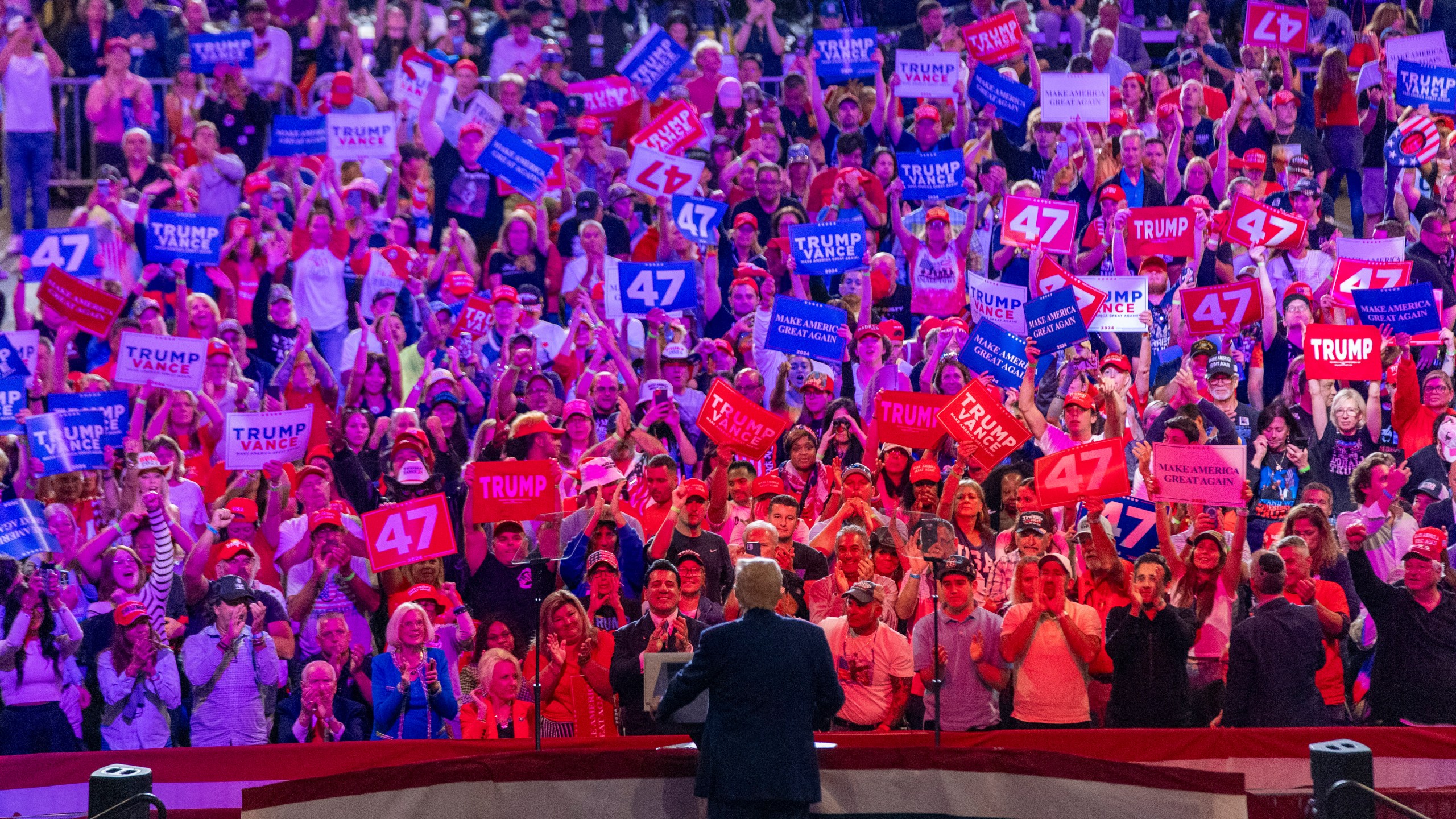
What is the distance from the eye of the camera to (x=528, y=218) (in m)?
14.0

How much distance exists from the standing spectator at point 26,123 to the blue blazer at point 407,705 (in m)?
8.06

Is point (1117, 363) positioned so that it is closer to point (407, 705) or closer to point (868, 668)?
point (868, 668)

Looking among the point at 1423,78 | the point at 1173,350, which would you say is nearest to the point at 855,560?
the point at 1173,350

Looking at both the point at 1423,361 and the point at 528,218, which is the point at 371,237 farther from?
the point at 1423,361

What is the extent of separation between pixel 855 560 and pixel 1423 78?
28.5 feet

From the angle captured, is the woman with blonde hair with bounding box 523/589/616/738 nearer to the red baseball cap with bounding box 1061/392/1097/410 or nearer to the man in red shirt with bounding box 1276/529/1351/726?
the man in red shirt with bounding box 1276/529/1351/726

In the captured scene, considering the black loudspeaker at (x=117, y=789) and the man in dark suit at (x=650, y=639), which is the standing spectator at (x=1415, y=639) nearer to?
the man in dark suit at (x=650, y=639)

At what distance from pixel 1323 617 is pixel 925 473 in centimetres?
250

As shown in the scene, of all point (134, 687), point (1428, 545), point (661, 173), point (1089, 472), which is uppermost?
point (661, 173)

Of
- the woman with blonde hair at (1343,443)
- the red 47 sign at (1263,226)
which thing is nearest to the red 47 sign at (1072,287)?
the red 47 sign at (1263,226)

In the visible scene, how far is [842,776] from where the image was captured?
24.8ft

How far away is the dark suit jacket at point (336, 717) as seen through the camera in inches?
353

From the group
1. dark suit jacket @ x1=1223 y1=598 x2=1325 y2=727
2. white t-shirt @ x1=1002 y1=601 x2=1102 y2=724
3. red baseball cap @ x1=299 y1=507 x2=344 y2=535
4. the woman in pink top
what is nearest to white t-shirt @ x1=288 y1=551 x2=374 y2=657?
red baseball cap @ x1=299 y1=507 x2=344 y2=535

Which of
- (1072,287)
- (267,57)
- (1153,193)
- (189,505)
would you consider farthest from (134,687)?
(1153,193)
